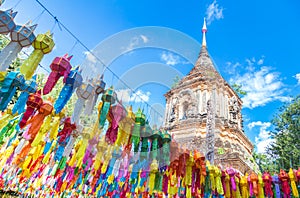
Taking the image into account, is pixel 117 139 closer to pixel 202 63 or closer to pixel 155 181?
pixel 155 181

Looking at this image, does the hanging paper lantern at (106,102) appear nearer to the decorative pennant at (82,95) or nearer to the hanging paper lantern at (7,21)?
the decorative pennant at (82,95)

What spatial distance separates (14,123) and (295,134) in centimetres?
1340

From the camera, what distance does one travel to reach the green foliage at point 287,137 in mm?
11936

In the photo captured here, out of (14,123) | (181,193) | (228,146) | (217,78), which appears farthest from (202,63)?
(14,123)

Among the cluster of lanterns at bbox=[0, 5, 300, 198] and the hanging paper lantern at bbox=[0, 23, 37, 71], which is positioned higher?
the hanging paper lantern at bbox=[0, 23, 37, 71]

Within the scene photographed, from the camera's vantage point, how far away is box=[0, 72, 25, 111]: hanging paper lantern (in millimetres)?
2957

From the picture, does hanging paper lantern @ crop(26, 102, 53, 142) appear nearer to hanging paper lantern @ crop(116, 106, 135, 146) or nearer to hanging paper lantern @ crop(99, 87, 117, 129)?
hanging paper lantern @ crop(99, 87, 117, 129)

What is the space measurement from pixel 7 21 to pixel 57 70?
2.49 feet

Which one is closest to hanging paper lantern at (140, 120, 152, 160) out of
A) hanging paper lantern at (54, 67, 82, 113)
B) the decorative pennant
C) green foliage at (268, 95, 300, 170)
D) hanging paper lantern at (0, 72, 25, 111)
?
the decorative pennant

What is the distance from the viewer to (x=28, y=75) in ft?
8.96

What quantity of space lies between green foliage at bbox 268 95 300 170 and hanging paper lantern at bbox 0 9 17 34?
1271 cm

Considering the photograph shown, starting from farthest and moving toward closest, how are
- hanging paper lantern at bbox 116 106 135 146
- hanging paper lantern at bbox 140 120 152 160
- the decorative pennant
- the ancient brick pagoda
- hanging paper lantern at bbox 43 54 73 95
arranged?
1. the ancient brick pagoda
2. hanging paper lantern at bbox 140 120 152 160
3. hanging paper lantern at bbox 116 106 135 146
4. the decorative pennant
5. hanging paper lantern at bbox 43 54 73 95

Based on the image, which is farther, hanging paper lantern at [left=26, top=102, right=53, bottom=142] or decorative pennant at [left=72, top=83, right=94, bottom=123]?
hanging paper lantern at [left=26, top=102, right=53, bottom=142]

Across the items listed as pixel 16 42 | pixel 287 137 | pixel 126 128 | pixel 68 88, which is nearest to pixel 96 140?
pixel 126 128
